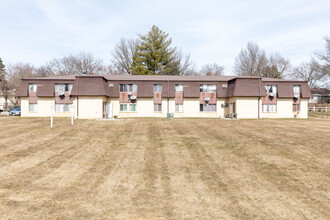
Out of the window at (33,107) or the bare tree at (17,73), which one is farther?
the bare tree at (17,73)

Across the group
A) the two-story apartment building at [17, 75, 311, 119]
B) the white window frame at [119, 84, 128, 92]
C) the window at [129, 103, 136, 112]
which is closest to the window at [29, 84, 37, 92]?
the two-story apartment building at [17, 75, 311, 119]

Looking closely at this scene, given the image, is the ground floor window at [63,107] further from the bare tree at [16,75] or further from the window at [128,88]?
the bare tree at [16,75]

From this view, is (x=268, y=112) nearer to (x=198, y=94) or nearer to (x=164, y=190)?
(x=198, y=94)

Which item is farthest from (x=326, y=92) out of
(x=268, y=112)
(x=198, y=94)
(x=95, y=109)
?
(x=95, y=109)

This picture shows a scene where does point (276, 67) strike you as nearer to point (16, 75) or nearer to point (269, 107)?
point (269, 107)

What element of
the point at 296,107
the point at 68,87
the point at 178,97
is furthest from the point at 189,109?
the point at 68,87

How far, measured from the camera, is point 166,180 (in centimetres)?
759

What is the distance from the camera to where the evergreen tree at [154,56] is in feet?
171

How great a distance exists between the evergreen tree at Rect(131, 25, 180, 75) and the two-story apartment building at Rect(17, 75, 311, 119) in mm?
17264

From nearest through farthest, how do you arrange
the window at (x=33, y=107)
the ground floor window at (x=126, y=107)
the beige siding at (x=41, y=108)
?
the beige siding at (x=41, y=108), the window at (x=33, y=107), the ground floor window at (x=126, y=107)

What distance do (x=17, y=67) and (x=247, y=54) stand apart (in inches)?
2816

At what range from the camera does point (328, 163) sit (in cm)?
945

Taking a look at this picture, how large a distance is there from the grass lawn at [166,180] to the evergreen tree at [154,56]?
40829 mm

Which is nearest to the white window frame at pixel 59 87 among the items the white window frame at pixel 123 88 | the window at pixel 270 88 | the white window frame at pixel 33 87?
the white window frame at pixel 33 87
